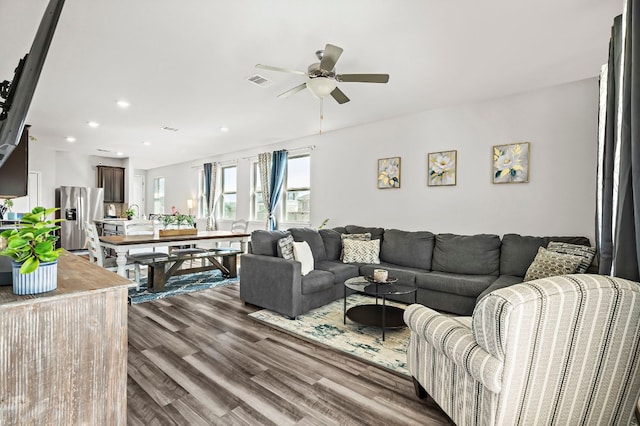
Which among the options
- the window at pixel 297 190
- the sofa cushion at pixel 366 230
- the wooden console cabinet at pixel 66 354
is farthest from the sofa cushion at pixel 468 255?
the wooden console cabinet at pixel 66 354

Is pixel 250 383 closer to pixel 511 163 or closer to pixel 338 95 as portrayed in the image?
pixel 338 95

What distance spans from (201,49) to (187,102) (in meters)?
1.66

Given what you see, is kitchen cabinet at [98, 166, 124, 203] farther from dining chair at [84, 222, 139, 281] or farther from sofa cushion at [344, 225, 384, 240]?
sofa cushion at [344, 225, 384, 240]

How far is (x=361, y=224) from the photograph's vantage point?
5555mm

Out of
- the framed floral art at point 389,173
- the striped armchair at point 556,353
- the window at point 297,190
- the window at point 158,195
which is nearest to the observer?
the striped armchair at point 556,353

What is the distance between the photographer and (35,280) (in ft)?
4.09

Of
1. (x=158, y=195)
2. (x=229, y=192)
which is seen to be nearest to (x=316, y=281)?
(x=229, y=192)

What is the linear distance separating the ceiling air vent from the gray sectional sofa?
5.88ft

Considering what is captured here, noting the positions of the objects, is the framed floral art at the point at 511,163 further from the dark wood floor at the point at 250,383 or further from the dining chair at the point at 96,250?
the dining chair at the point at 96,250

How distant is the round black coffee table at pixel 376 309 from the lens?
2.98 metres

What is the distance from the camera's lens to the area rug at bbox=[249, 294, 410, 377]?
2.59 meters

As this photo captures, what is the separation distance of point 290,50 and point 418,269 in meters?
3.10

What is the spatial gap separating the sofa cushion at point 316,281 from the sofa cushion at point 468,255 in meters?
1.48

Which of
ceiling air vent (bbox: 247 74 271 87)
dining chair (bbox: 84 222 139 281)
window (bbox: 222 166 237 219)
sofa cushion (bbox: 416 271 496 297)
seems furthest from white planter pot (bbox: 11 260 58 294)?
window (bbox: 222 166 237 219)
